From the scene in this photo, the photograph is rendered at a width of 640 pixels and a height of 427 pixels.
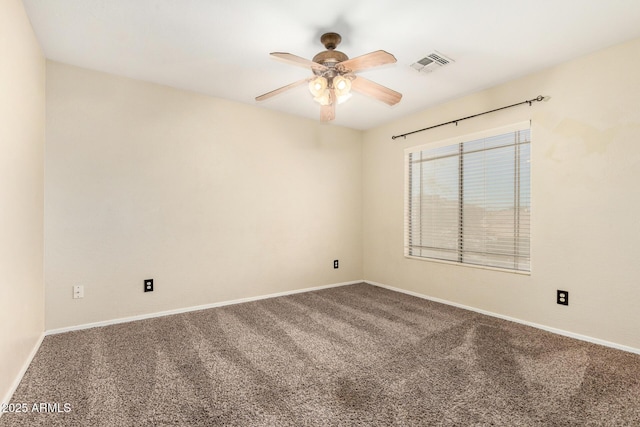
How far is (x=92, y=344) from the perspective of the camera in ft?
7.91

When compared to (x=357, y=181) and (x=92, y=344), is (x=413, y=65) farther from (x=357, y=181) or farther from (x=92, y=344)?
(x=92, y=344)

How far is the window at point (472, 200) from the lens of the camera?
3016 mm

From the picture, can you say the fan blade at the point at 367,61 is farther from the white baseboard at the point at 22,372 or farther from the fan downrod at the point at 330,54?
the white baseboard at the point at 22,372

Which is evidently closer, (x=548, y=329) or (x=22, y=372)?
(x=22, y=372)

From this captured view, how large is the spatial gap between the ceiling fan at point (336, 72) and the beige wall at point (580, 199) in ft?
4.91

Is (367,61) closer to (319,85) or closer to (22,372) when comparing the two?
(319,85)

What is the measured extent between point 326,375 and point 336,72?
2058 mm

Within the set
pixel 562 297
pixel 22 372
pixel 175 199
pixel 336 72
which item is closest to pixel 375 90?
pixel 336 72

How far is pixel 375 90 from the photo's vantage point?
2.38 m

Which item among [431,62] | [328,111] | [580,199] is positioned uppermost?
[431,62]

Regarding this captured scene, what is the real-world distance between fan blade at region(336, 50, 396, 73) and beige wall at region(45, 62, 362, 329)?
1.90 m

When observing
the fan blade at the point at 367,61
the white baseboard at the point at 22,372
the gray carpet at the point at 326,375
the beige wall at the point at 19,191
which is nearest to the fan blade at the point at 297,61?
the fan blade at the point at 367,61

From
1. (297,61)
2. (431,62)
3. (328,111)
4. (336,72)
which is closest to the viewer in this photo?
(297,61)

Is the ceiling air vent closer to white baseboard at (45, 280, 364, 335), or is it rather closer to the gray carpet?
the gray carpet
